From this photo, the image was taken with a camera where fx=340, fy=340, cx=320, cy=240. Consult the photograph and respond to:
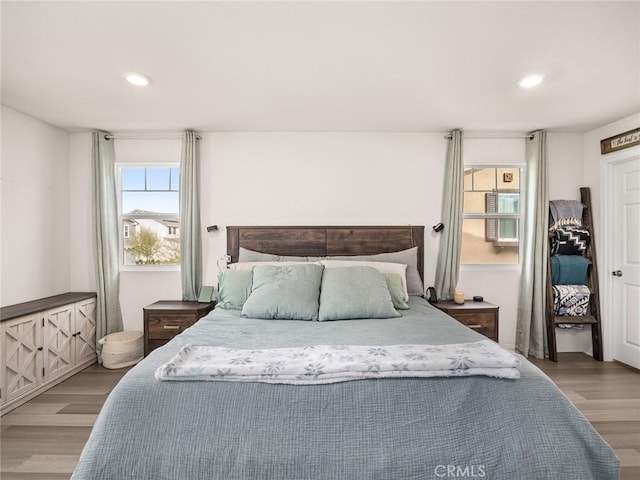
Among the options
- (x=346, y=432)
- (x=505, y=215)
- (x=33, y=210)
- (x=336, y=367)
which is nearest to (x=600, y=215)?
(x=505, y=215)

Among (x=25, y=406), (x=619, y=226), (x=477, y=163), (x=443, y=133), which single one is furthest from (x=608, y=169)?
(x=25, y=406)

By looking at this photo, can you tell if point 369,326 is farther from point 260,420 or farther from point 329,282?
point 260,420

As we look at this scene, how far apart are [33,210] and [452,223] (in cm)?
417

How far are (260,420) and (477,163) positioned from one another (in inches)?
136

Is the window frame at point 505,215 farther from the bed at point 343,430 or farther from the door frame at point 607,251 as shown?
the bed at point 343,430

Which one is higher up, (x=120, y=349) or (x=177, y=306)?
(x=177, y=306)

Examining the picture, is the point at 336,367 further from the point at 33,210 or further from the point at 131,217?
the point at 33,210

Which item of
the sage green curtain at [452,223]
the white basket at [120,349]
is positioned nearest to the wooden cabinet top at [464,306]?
the sage green curtain at [452,223]

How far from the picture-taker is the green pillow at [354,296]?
8.24 ft

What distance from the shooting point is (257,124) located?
3.42 metres

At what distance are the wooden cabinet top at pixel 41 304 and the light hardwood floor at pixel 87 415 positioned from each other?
0.71 meters

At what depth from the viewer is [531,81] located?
2439 mm

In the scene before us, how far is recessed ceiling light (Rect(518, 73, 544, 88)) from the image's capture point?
237cm

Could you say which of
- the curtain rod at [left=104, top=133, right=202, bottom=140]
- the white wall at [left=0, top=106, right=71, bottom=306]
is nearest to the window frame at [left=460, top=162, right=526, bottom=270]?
the curtain rod at [left=104, top=133, right=202, bottom=140]
